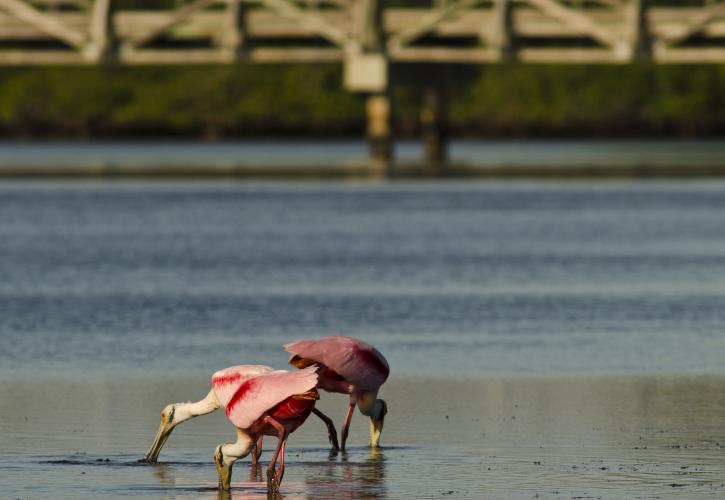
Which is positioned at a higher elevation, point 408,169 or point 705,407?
point 705,407

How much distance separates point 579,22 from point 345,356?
7274 centimetres

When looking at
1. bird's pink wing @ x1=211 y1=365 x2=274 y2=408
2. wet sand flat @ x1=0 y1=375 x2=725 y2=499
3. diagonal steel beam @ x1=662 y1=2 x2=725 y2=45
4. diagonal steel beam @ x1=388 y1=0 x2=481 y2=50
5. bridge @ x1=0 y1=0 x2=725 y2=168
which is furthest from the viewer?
diagonal steel beam @ x1=388 y1=0 x2=481 y2=50

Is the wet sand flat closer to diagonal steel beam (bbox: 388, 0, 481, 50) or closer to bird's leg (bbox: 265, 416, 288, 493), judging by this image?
bird's leg (bbox: 265, 416, 288, 493)

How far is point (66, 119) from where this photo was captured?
176 metres

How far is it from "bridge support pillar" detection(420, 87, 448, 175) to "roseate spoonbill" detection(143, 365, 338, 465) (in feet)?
280

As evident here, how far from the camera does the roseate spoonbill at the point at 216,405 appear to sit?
15016 millimetres

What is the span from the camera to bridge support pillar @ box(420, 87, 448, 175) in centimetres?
10306

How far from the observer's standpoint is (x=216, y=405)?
15.4 metres

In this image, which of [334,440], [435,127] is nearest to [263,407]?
[334,440]

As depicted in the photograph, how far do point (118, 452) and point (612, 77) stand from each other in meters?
156

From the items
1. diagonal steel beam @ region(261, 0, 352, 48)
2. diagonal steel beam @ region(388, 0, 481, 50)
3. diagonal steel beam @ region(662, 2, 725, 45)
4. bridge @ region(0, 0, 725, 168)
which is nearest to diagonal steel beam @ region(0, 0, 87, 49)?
bridge @ region(0, 0, 725, 168)

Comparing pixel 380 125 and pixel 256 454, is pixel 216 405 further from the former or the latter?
pixel 380 125

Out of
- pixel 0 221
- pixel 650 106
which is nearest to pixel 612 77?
pixel 650 106

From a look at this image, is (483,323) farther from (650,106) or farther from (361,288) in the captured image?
(650,106)
